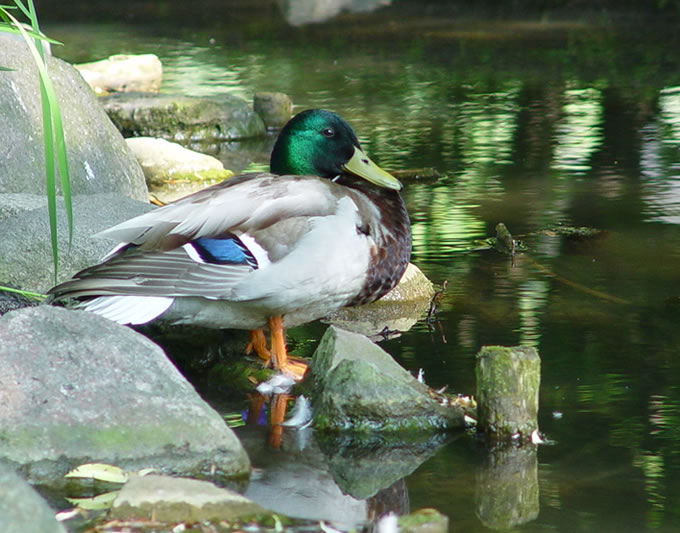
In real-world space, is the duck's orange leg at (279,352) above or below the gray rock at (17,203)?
below

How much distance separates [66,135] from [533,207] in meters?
2.76

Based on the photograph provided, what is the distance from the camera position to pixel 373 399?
13.0 feet

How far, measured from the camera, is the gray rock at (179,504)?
3.08m

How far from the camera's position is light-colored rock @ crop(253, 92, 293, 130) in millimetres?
11594

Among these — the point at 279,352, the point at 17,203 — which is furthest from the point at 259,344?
the point at 17,203

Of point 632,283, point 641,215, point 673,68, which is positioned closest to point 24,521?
point 632,283

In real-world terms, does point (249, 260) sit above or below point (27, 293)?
above

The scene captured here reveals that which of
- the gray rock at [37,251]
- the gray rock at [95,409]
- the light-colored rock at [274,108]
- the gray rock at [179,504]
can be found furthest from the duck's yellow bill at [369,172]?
the light-colored rock at [274,108]

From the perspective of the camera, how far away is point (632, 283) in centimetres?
567

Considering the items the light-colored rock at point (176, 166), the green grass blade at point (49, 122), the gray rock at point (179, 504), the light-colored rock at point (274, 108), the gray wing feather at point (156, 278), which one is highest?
the green grass blade at point (49, 122)

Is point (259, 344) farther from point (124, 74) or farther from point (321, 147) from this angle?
point (124, 74)

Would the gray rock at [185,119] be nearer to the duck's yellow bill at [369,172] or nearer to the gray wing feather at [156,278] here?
the duck's yellow bill at [369,172]

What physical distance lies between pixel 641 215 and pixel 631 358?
2510 millimetres

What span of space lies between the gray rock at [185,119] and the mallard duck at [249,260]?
682cm
